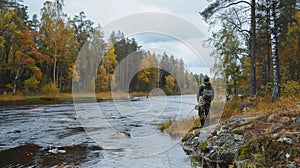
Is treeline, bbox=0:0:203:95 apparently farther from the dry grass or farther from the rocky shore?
the rocky shore

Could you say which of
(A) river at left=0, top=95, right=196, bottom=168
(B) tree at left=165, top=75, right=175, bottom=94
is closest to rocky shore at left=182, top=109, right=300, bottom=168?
(A) river at left=0, top=95, right=196, bottom=168

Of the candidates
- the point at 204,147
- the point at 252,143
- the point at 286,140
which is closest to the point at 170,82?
the point at 204,147

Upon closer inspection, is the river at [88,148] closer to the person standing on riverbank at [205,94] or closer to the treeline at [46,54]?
the person standing on riverbank at [205,94]

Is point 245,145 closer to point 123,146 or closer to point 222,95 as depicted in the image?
point 123,146

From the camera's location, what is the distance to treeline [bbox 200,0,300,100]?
14.8 metres

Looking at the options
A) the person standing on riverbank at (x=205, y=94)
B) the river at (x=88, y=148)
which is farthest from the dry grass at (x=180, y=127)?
the person standing on riverbank at (x=205, y=94)

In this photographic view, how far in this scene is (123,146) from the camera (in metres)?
9.57

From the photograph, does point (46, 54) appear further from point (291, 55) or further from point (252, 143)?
point (252, 143)

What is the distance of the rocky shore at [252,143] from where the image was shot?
5.85m

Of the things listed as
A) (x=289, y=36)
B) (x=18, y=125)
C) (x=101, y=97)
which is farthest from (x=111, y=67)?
(x=18, y=125)

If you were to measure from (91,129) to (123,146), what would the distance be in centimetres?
422

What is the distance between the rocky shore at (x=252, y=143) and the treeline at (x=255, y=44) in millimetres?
6069

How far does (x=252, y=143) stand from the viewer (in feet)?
21.7

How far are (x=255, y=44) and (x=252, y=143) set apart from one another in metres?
15.8
